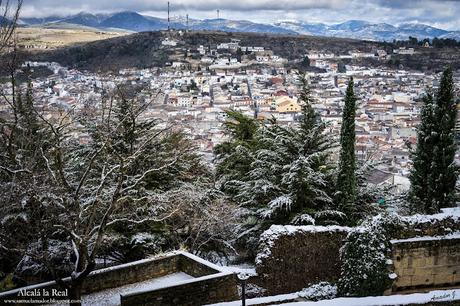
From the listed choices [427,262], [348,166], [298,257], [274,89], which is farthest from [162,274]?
[274,89]

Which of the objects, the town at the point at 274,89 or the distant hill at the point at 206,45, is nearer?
the town at the point at 274,89

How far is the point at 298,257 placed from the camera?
1016 cm

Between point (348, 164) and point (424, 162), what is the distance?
16.3ft

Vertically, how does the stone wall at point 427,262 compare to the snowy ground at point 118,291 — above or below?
above

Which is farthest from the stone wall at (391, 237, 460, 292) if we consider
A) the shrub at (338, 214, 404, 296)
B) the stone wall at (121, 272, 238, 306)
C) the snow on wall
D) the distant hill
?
the distant hill

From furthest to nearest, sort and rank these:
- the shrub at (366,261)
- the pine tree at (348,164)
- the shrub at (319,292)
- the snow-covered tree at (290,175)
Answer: the pine tree at (348,164), the snow-covered tree at (290,175), the shrub at (319,292), the shrub at (366,261)

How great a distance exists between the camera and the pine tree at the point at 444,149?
55.8ft

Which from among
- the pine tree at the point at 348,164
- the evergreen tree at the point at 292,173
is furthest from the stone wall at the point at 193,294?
the pine tree at the point at 348,164

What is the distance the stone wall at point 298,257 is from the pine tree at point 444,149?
823 cm

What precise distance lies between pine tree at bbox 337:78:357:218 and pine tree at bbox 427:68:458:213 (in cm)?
410

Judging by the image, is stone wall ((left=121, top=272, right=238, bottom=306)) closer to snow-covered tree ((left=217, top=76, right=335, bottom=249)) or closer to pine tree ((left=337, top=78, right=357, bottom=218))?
snow-covered tree ((left=217, top=76, right=335, bottom=249))

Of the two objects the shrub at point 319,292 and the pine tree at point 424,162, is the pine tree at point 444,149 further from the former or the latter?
the shrub at point 319,292

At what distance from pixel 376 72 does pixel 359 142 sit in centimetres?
9576

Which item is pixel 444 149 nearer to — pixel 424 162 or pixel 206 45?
pixel 424 162
